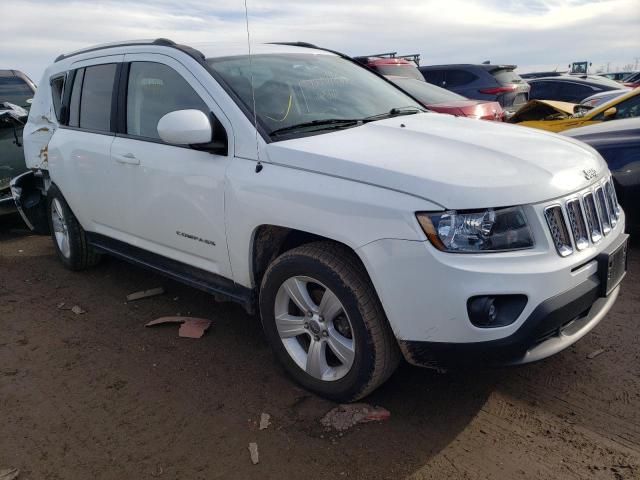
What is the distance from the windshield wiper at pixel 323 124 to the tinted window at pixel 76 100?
228 centimetres

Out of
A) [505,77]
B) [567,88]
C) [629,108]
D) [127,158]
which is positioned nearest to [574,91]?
[567,88]

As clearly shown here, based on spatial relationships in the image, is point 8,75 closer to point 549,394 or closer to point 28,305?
point 28,305

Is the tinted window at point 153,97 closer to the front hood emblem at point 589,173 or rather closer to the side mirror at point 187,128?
the side mirror at point 187,128

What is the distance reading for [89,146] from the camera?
421cm

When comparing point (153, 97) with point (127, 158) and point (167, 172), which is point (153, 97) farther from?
point (167, 172)

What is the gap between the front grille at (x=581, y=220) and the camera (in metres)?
2.46

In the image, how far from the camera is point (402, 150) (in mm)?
2727

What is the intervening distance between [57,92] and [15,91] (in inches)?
160

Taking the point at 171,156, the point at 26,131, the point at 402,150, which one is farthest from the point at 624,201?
the point at 26,131

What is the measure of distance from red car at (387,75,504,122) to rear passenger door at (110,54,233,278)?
143 inches

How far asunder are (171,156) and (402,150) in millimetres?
1489

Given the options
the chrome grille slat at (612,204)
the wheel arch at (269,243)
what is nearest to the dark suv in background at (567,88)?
the chrome grille slat at (612,204)

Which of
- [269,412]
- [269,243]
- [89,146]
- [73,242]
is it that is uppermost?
[89,146]

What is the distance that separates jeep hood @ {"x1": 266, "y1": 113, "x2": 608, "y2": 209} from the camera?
7.77 feet
